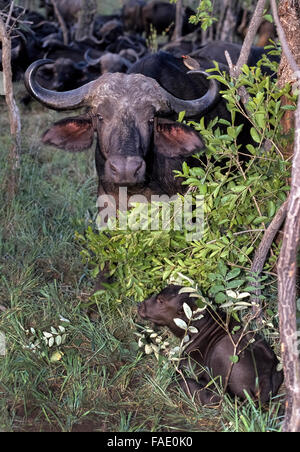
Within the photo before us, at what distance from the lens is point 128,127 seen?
11.1ft

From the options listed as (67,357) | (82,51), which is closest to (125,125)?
(67,357)

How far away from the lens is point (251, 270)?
3201mm

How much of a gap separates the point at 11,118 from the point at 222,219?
243 centimetres

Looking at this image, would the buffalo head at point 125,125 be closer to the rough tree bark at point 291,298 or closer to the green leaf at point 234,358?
the green leaf at point 234,358

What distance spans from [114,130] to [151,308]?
1096mm

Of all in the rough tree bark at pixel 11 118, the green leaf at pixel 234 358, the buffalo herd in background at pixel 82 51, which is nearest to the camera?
the green leaf at pixel 234 358

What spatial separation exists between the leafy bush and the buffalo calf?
0.40ft

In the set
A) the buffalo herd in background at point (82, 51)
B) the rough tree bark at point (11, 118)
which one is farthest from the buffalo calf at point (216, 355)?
the buffalo herd in background at point (82, 51)

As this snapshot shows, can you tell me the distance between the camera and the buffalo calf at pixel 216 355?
2.80 m

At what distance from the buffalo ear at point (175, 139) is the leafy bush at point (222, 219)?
0.78 ft

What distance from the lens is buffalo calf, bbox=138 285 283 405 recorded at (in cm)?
280

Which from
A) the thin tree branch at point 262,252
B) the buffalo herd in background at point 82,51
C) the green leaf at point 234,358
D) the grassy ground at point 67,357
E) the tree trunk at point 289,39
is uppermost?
the tree trunk at point 289,39

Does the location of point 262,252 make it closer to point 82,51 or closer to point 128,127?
point 128,127

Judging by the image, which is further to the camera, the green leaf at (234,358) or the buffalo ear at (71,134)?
the buffalo ear at (71,134)
